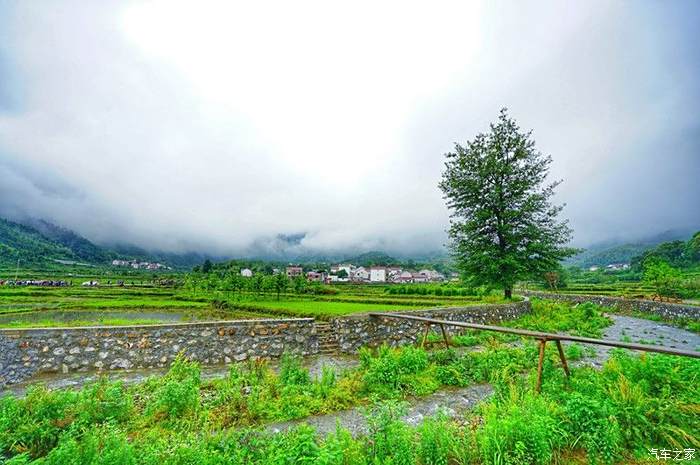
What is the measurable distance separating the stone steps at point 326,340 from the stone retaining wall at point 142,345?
0.20 meters

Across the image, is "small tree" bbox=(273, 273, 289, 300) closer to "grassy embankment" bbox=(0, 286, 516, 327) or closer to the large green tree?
"grassy embankment" bbox=(0, 286, 516, 327)

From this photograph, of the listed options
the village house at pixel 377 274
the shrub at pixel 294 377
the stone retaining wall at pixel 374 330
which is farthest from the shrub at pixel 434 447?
the village house at pixel 377 274

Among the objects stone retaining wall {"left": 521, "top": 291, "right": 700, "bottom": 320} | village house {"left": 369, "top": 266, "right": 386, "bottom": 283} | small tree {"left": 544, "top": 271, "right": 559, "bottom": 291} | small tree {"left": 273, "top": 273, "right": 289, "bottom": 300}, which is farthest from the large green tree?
village house {"left": 369, "top": 266, "right": 386, "bottom": 283}

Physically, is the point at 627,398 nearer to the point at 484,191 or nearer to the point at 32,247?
the point at 484,191

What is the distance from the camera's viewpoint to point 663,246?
97500mm

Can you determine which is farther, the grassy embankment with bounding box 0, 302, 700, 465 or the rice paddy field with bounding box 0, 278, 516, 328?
the rice paddy field with bounding box 0, 278, 516, 328

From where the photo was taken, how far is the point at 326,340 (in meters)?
11.0

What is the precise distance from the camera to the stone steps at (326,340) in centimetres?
1076

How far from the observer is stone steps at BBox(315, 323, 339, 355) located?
10.8 metres

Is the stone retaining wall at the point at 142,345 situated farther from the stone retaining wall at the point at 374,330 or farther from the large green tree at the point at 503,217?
the large green tree at the point at 503,217

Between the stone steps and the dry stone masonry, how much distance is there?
3 cm

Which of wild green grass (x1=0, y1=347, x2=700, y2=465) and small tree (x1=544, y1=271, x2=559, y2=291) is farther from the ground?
small tree (x1=544, y1=271, x2=559, y2=291)

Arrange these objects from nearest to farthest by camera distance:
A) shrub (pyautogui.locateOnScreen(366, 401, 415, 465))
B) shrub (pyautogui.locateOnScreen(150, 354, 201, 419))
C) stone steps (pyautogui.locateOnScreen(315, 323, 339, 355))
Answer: shrub (pyautogui.locateOnScreen(366, 401, 415, 465)) → shrub (pyautogui.locateOnScreen(150, 354, 201, 419)) → stone steps (pyautogui.locateOnScreen(315, 323, 339, 355))

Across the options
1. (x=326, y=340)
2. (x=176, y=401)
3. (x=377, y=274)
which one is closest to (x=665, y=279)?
(x=326, y=340)
